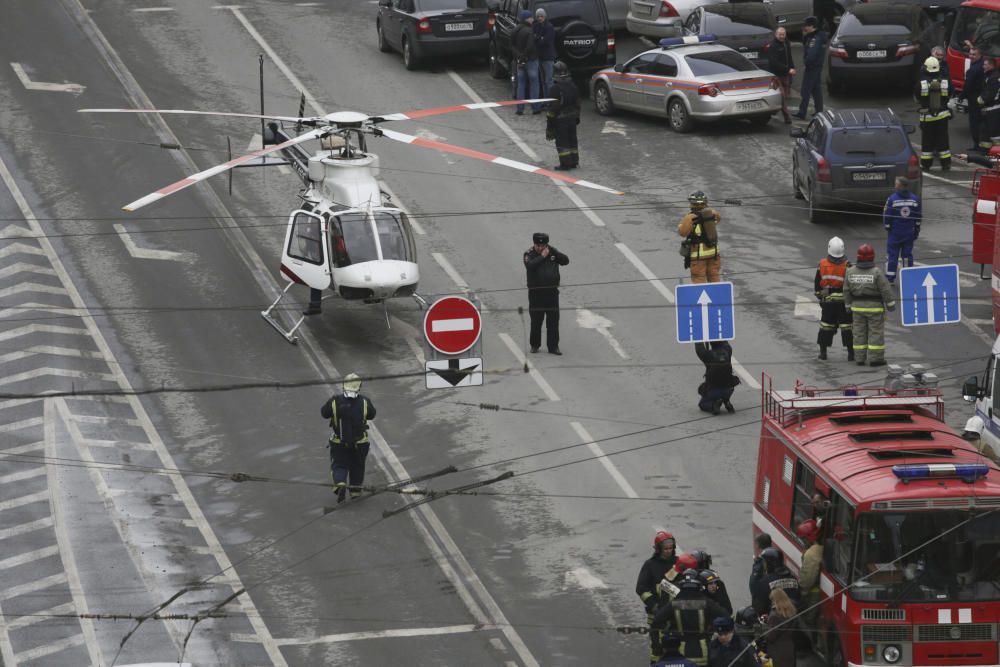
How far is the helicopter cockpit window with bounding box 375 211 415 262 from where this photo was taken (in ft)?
90.8

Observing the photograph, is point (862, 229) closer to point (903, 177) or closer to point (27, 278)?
point (903, 177)

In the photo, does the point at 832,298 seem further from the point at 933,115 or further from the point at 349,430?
the point at 933,115

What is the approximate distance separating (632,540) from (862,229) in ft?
37.7

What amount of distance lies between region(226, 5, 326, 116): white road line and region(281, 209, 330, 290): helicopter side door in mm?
8007

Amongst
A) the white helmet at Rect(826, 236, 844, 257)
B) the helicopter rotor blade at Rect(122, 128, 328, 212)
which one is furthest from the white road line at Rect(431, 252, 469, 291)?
the white helmet at Rect(826, 236, 844, 257)

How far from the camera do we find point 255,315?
29.3m

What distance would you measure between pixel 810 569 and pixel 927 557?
3.86 feet

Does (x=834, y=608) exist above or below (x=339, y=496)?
above

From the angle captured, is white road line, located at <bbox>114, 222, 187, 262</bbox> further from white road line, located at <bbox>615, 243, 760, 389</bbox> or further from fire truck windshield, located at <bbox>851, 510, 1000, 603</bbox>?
fire truck windshield, located at <bbox>851, 510, 1000, 603</bbox>

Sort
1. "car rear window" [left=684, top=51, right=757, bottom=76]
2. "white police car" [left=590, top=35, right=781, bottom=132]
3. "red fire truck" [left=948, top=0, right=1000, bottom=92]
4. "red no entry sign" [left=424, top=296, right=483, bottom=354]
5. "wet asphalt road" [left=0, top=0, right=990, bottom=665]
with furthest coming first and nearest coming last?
"red fire truck" [left=948, top=0, right=1000, bottom=92] → "car rear window" [left=684, top=51, right=757, bottom=76] → "white police car" [left=590, top=35, right=781, bottom=132] → "wet asphalt road" [left=0, top=0, right=990, bottom=665] → "red no entry sign" [left=424, top=296, right=483, bottom=354]

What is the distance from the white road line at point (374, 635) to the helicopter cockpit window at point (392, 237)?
859 cm

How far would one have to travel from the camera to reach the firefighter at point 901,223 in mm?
28812

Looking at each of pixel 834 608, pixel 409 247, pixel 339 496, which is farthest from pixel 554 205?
pixel 834 608

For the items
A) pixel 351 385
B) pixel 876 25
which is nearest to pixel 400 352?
pixel 351 385
